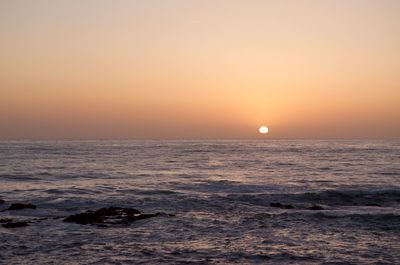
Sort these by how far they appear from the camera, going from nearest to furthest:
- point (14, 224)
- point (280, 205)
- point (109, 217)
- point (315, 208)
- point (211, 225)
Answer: point (14, 224) → point (211, 225) → point (109, 217) → point (315, 208) → point (280, 205)

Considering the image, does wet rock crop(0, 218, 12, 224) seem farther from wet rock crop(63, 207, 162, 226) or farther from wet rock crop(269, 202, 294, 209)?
wet rock crop(269, 202, 294, 209)

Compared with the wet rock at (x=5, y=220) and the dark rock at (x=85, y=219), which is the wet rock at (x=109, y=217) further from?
the wet rock at (x=5, y=220)

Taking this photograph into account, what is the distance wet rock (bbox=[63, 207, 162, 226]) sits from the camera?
1948cm

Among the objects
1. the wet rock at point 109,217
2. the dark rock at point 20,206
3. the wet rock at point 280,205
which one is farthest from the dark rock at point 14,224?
the wet rock at point 280,205

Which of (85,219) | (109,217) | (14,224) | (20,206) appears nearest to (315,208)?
(109,217)

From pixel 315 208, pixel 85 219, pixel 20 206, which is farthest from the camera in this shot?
pixel 315 208

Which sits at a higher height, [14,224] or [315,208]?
[14,224]

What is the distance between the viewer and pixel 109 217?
20.6 metres

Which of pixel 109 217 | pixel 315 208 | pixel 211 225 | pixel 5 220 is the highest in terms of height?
pixel 5 220

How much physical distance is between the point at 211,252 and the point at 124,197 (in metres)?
15.4

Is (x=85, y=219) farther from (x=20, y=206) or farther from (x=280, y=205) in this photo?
(x=280, y=205)

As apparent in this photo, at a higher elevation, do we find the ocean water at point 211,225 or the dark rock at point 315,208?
the ocean water at point 211,225

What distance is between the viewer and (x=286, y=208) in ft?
80.3

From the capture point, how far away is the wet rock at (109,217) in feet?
63.9
